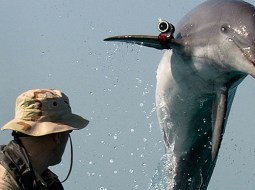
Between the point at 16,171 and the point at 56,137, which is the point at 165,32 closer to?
the point at 56,137

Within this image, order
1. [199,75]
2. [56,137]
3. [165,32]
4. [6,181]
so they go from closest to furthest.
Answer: [6,181] < [56,137] < [199,75] < [165,32]

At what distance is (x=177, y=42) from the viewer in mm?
7137

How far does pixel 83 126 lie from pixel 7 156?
2.35 feet

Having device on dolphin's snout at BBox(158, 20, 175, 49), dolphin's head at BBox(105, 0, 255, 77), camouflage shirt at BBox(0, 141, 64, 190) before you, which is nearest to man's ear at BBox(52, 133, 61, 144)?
camouflage shirt at BBox(0, 141, 64, 190)

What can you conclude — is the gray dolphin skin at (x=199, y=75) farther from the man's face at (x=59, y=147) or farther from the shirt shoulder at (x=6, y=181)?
the shirt shoulder at (x=6, y=181)

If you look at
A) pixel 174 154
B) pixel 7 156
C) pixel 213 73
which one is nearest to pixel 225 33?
pixel 213 73

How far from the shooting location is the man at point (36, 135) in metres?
4.42

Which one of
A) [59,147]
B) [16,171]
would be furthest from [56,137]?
[16,171]

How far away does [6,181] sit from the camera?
425cm

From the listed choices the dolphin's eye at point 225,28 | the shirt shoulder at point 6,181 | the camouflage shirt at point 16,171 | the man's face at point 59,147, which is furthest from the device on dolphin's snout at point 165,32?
the shirt shoulder at point 6,181

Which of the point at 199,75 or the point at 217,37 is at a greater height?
the point at 217,37

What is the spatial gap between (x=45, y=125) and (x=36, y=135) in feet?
0.44

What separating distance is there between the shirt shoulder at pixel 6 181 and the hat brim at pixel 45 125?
361 millimetres

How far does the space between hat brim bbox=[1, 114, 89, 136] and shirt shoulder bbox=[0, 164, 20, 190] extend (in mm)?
361
